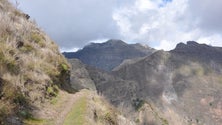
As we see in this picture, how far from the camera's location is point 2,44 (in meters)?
14.0

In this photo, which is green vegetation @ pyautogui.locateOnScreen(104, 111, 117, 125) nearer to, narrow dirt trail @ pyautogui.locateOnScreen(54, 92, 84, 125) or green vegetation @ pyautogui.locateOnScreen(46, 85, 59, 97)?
narrow dirt trail @ pyautogui.locateOnScreen(54, 92, 84, 125)

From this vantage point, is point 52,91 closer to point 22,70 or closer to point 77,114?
point 22,70

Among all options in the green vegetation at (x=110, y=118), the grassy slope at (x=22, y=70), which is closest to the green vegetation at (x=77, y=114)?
the green vegetation at (x=110, y=118)

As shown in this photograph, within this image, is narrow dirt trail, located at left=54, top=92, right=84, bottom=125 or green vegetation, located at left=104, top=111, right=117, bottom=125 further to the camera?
green vegetation, located at left=104, top=111, right=117, bottom=125

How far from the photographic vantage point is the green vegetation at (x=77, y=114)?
535 inches

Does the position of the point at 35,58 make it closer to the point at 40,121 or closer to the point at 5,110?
the point at 40,121

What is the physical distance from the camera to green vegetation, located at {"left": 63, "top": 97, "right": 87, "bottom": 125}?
44.6 feet

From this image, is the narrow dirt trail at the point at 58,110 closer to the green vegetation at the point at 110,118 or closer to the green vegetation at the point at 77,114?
the green vegetation at the point at 77,114

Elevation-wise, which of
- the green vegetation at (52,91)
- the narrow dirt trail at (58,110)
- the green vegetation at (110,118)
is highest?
the green vegetation at (52,91)

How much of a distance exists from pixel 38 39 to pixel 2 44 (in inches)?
322

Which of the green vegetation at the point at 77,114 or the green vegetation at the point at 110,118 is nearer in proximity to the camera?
the green vegetation at the point at 77,114

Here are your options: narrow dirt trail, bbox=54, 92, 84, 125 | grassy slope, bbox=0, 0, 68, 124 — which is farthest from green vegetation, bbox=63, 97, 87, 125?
grassy slope, bbox=0, 0, 68, 124

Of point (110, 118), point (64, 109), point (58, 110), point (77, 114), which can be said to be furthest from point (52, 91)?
Result: point (77, 114)

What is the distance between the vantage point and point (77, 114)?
595 inches
